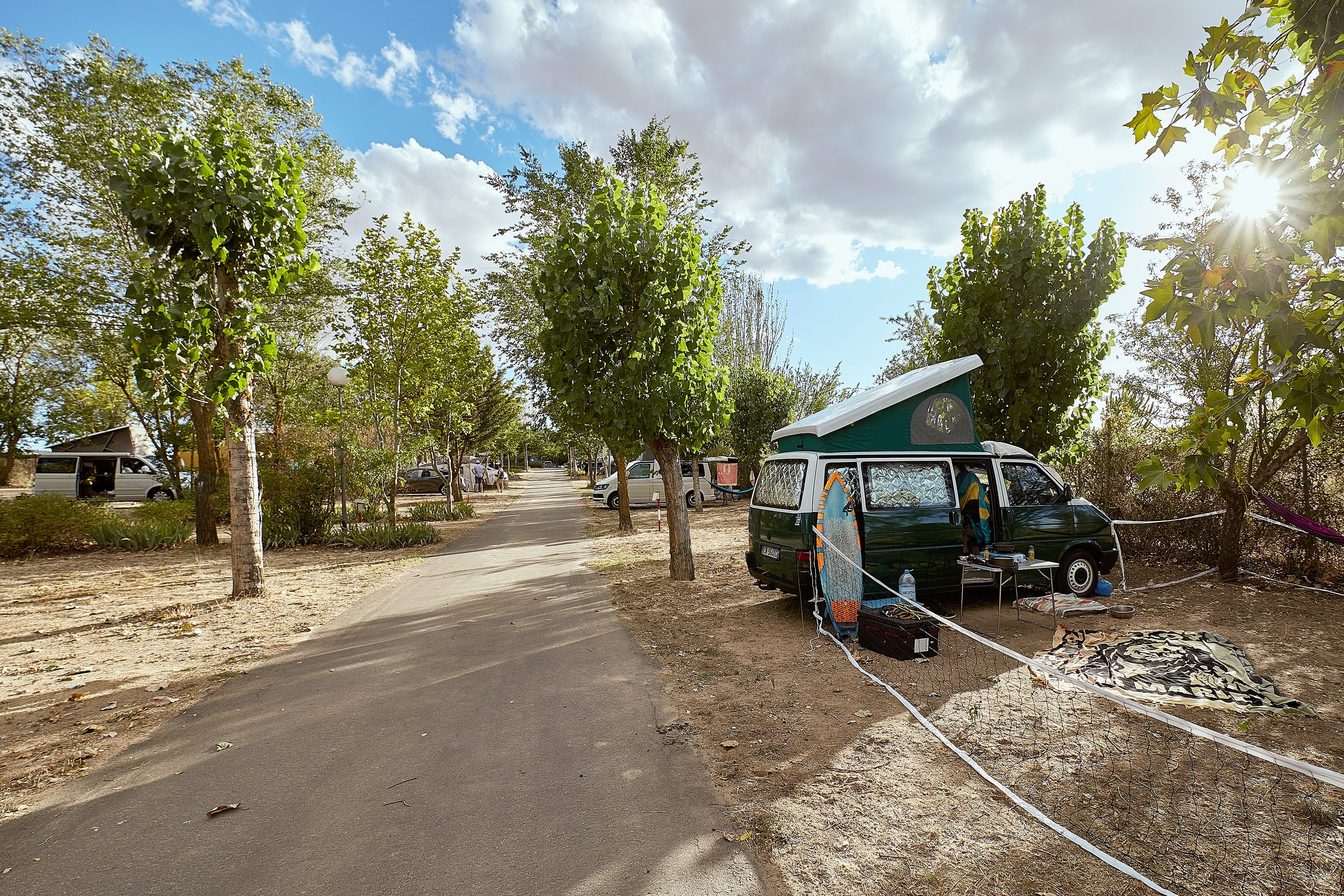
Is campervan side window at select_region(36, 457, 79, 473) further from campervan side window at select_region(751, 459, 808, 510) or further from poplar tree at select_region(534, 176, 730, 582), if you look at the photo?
campervan side window at select_region(751, 459, 808, 510)

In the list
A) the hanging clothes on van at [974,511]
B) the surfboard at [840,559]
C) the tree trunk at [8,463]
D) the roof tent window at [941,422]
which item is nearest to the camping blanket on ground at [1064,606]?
the hanging clothes on van at [974,511]

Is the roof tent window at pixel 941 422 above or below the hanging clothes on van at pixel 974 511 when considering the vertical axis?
above

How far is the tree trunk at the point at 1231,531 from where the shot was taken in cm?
804

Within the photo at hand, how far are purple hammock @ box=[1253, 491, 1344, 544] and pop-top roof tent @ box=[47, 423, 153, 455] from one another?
39.7 m

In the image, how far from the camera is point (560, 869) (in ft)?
8.80

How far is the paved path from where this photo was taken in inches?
105

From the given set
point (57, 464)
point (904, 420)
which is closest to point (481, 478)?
point (57, 464)

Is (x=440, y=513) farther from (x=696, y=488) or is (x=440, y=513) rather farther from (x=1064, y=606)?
(x=1064, y=606)

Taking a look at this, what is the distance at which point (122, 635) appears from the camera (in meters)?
6.75

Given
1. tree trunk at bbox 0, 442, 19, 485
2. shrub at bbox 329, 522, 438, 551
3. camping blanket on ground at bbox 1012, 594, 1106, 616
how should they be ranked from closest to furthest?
camping blanket on ground at bbox 1012, 594, 1106, 616
shrub at bbox 329, 522, 438, 551
tree trunk at bbox 0, 442, 19, 485

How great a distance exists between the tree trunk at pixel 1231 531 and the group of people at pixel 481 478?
112ft

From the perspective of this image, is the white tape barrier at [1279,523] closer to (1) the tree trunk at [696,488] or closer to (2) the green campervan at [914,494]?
(2) the green campervan at [914,494]

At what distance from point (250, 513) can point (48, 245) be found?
974 centimetres

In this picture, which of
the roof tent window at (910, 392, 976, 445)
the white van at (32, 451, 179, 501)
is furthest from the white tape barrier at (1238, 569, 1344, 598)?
the white van at (32, 451, 179, 501)
